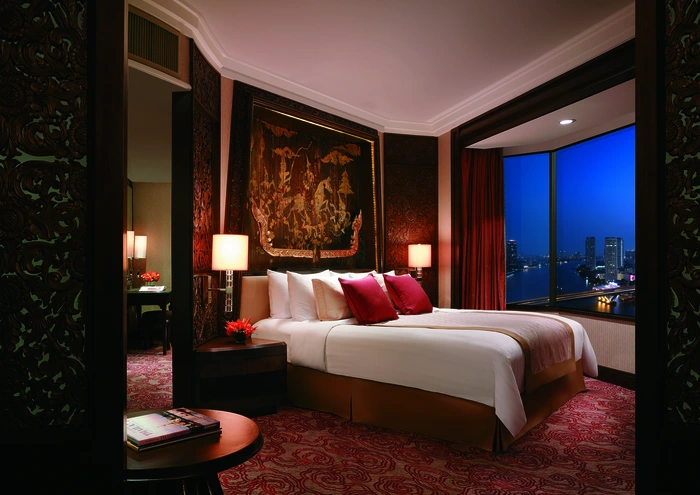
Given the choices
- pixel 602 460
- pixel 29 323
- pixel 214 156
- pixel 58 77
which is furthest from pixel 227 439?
pixel 214 156

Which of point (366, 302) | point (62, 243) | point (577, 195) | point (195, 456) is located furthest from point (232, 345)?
point (577, 195)

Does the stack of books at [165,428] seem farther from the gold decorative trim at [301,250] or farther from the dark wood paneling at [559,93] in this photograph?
the dark wood paneling at [559,93]

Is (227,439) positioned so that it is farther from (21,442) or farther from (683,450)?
(683,450)

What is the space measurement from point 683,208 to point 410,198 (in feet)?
16.0

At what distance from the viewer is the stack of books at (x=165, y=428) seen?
64.9 inches

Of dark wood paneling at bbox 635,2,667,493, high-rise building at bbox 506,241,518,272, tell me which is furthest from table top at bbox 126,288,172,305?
dark wood paneling at bbox 635,2,667,493

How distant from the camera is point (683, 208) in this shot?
1.19 m

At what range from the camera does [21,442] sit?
46.5 inches

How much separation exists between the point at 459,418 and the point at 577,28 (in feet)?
10.0

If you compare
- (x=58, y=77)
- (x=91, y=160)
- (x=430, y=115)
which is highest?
(x=430, y=115)

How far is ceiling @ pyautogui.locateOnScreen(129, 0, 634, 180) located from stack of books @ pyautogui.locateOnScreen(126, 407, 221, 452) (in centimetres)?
267

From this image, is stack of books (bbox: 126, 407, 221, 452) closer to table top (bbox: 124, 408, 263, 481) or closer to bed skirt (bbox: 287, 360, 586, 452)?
table top (bbox: 124, 408, 263, 481)

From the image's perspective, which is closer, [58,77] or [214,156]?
[58,77]

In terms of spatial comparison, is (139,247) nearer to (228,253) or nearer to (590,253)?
(228,253)
